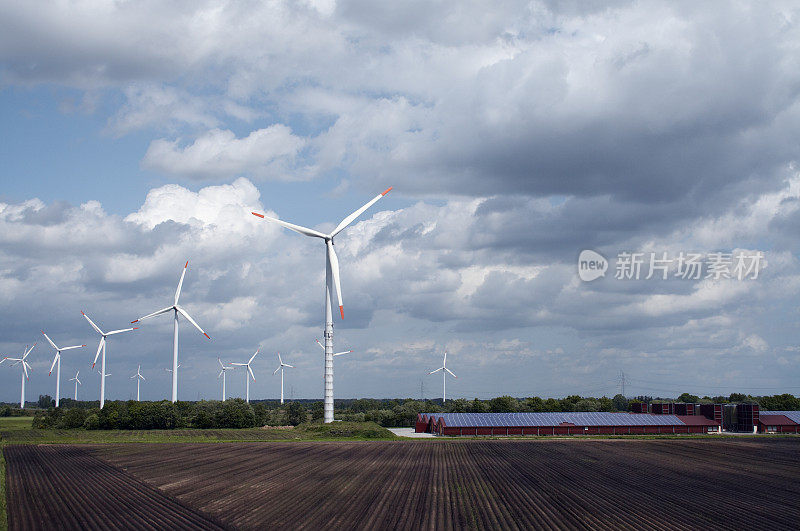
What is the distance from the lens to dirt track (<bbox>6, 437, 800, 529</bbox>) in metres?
38.8

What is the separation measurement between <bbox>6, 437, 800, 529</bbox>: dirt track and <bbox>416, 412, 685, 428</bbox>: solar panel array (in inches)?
1705

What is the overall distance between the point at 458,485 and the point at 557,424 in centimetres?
8892

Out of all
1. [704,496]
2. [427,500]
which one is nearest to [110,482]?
[427,500]

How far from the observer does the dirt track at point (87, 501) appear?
3778 cm

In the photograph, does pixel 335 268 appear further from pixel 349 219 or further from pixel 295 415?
pixel 295 415

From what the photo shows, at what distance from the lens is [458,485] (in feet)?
171

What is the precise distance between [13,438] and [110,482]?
253 feet

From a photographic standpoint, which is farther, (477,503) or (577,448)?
(577,448)

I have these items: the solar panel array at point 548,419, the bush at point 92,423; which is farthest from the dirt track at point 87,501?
the solar panel array at point 548,419

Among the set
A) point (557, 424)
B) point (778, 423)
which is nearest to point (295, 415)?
point (557, 424)

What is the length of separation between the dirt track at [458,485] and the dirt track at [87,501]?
0.56m

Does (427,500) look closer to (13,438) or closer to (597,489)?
(597,489)

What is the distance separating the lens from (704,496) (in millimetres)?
48500

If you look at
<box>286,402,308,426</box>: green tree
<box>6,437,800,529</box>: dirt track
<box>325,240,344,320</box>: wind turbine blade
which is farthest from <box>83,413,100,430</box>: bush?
<box>325,240,344,320</box>: wind turbine blade
